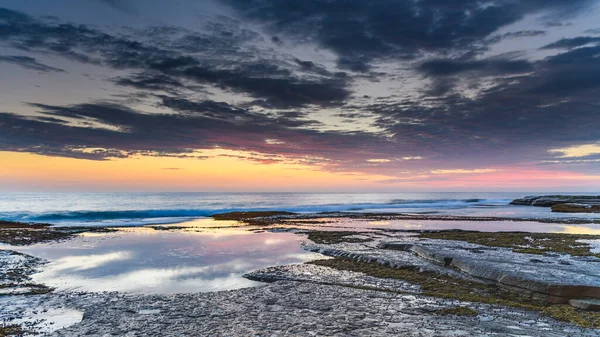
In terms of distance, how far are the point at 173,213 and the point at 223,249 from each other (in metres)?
48.4

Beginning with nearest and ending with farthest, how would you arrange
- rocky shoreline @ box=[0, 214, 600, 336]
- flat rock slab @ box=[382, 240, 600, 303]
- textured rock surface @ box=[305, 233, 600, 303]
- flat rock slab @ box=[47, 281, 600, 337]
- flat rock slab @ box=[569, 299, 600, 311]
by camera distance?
1. flat rock slab @ box=[47, 281, 600, 337]
2. rocky shoreline @ box=[0, 214, 600, 336]
3. flat rock slab @ box=[569, 299, 600, 311]
4. flat rock slab @ box=[382, 240, 600, 303]
5. textured rock surface @ box=[305, 233, 600, 303]

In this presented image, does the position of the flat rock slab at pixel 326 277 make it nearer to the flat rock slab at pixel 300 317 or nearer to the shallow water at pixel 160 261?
the shallow water at pixel 160 261

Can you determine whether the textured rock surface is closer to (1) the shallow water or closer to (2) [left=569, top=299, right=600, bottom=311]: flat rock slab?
(2) [left=569, top=299, right=600, bottom=311]: flat rock slab

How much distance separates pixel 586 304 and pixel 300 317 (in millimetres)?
8409

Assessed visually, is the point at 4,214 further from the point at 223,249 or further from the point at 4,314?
the point at 4,314

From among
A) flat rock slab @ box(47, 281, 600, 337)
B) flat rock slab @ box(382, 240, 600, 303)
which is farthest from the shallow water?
flat rock slab @ box(382, 240, 600, 303)

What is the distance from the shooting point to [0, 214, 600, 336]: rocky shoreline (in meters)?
9.03

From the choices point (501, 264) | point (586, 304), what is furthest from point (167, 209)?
point (586, 304)

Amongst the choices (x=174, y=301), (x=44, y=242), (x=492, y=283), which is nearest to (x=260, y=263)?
(x=174, y=301)

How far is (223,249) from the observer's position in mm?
23109

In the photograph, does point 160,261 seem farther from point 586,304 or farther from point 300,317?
point 586,304

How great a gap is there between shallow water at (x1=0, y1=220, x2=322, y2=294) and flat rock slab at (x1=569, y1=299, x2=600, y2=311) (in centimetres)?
1051

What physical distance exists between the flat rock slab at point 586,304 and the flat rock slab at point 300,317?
6.23 feet

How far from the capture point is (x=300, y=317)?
989 centimetres
